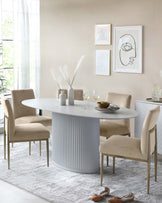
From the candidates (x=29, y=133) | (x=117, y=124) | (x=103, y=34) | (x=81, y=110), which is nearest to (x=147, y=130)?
(x=81, y=110)

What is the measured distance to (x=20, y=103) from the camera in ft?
18.2

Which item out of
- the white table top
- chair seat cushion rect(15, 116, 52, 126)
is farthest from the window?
the white table top

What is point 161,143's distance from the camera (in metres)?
4.90

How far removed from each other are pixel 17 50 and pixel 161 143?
327cm

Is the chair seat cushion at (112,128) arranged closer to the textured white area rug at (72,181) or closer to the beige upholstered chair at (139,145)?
the textured white area rug at (72,181)

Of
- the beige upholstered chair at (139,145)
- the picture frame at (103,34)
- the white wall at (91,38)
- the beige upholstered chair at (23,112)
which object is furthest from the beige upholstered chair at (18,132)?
the picture frame at (103,34)

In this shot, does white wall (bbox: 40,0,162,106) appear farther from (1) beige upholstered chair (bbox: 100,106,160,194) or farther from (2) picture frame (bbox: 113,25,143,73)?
(1) beige upholstered chair (bbox: 100,106,160,194)

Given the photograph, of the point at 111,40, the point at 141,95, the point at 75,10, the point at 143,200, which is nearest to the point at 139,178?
the point at 143,200

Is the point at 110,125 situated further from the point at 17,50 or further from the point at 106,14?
the point at 17,50

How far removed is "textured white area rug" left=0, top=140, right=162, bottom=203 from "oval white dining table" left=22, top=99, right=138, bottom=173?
12 centimetres

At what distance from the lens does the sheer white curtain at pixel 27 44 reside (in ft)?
22.3

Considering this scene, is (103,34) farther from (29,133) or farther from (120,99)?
(29,133)

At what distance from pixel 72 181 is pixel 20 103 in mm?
1757

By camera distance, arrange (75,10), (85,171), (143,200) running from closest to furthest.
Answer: (143,200) < (85,171) < (75,10)
